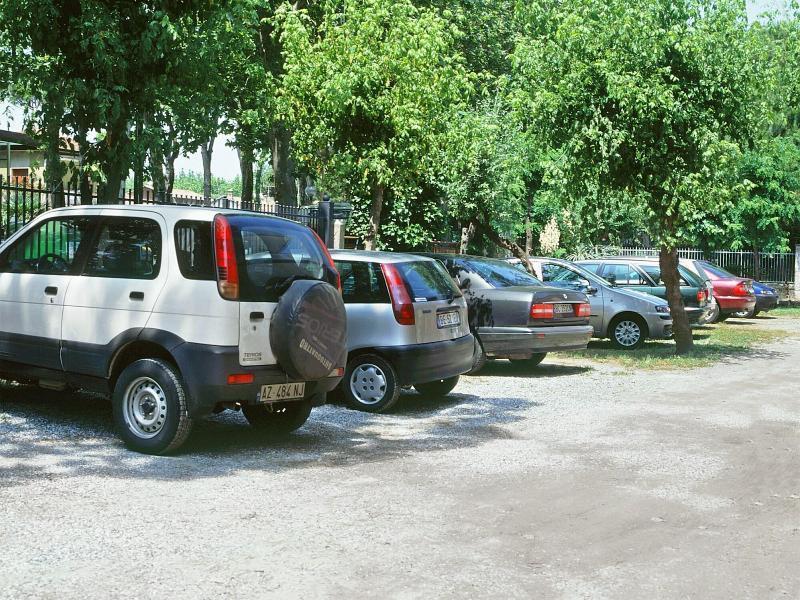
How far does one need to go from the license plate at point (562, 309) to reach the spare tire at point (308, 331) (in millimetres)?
6300

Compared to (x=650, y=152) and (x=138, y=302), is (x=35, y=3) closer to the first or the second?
(x=138, y=302)

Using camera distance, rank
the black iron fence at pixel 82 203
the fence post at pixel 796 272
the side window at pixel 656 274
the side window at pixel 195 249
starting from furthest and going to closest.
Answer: the fence post at pixel 796 272 < the side window at pixel 656 274 < the black iron fence at pixel 82 203 < the side window at pixel 195 249

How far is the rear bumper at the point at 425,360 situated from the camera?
1050 centimetres

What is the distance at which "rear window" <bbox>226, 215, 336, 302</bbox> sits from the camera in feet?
25.8

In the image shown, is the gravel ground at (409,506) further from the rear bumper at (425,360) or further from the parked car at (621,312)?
the parked car at (621,312)

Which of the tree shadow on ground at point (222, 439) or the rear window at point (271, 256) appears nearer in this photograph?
the tree shadow on ground at point (222, 439)

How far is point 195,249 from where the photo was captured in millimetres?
7855

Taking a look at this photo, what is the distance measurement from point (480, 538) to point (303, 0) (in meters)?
29.3

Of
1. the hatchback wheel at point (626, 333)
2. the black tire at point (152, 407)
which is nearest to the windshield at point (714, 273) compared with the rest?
the hatchback wheel at point (626, 333)

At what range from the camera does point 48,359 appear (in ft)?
28.4

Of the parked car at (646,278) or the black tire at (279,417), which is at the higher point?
the parked car at (646,278)

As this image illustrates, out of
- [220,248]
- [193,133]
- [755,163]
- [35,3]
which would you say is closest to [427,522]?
[220,248]

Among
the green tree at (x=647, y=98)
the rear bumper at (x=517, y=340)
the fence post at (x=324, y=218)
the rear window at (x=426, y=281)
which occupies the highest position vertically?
the green tree at (x=647, y=98)

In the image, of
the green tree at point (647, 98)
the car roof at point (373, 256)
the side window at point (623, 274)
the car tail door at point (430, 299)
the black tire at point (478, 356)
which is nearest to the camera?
the car tail door at point (430, 299)
